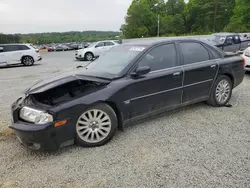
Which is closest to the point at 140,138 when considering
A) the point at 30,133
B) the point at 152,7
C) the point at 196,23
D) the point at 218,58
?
the point at 30,133

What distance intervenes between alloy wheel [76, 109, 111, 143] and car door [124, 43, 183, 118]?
0.39 m

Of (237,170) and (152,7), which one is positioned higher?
(152,7)

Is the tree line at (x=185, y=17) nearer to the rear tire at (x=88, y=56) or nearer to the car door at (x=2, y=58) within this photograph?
the rear tire at (x=88, y=56)

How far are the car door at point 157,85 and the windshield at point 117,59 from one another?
0.22 meters

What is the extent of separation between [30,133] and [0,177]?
57 cm

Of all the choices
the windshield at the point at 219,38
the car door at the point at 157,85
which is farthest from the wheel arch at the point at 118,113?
the windshield at the point at 219,38

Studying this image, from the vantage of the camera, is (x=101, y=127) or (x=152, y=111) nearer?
(x=101, y=127)

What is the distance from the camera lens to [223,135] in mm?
3324

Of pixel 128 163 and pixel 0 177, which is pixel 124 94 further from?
pixel 0 177

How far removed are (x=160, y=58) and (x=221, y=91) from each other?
1674 millimetres

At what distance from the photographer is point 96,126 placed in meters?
3.12

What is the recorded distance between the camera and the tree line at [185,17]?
43700 millimetres

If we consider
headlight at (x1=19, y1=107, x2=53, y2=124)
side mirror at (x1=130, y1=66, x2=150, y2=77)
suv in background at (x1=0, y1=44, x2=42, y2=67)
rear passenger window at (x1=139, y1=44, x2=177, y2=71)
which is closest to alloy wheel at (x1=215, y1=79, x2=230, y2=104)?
rear passenger window at (x1=139, y1=44, x2=177, y2=71)

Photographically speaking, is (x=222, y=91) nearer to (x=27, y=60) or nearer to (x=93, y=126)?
(x=93, y=126)
